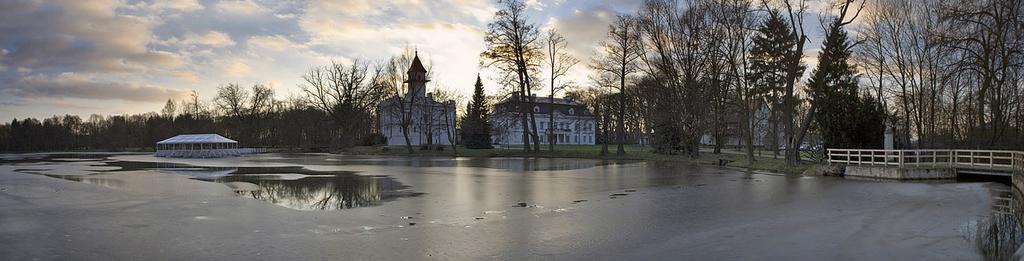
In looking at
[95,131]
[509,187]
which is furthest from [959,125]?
[95,131]

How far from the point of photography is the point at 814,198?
1611 centimetres

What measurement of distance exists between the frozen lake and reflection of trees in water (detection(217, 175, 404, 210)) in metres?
0.06

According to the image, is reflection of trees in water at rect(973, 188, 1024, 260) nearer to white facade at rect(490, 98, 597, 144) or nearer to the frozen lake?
the frozen lake

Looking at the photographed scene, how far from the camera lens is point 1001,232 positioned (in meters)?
10.3

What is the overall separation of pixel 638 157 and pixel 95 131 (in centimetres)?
10466

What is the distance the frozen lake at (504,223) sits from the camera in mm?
8461

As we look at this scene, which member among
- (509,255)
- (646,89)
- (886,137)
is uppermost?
(646,89)

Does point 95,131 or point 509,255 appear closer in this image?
point 509,255

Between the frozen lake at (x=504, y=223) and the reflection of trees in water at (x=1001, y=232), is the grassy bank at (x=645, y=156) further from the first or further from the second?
the reflection of trees in water at (x=1001, y=232)

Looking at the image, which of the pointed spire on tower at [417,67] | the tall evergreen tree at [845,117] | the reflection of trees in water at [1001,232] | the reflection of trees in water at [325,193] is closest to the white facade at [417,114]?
the pointed spire on tower at [417,67]

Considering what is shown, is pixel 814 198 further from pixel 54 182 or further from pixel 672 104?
pixel 672 104

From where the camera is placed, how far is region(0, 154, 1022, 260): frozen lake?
846 centimetres

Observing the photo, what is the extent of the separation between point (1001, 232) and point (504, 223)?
8.42 metres

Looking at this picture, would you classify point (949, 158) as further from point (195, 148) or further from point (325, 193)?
point (195, 148)
